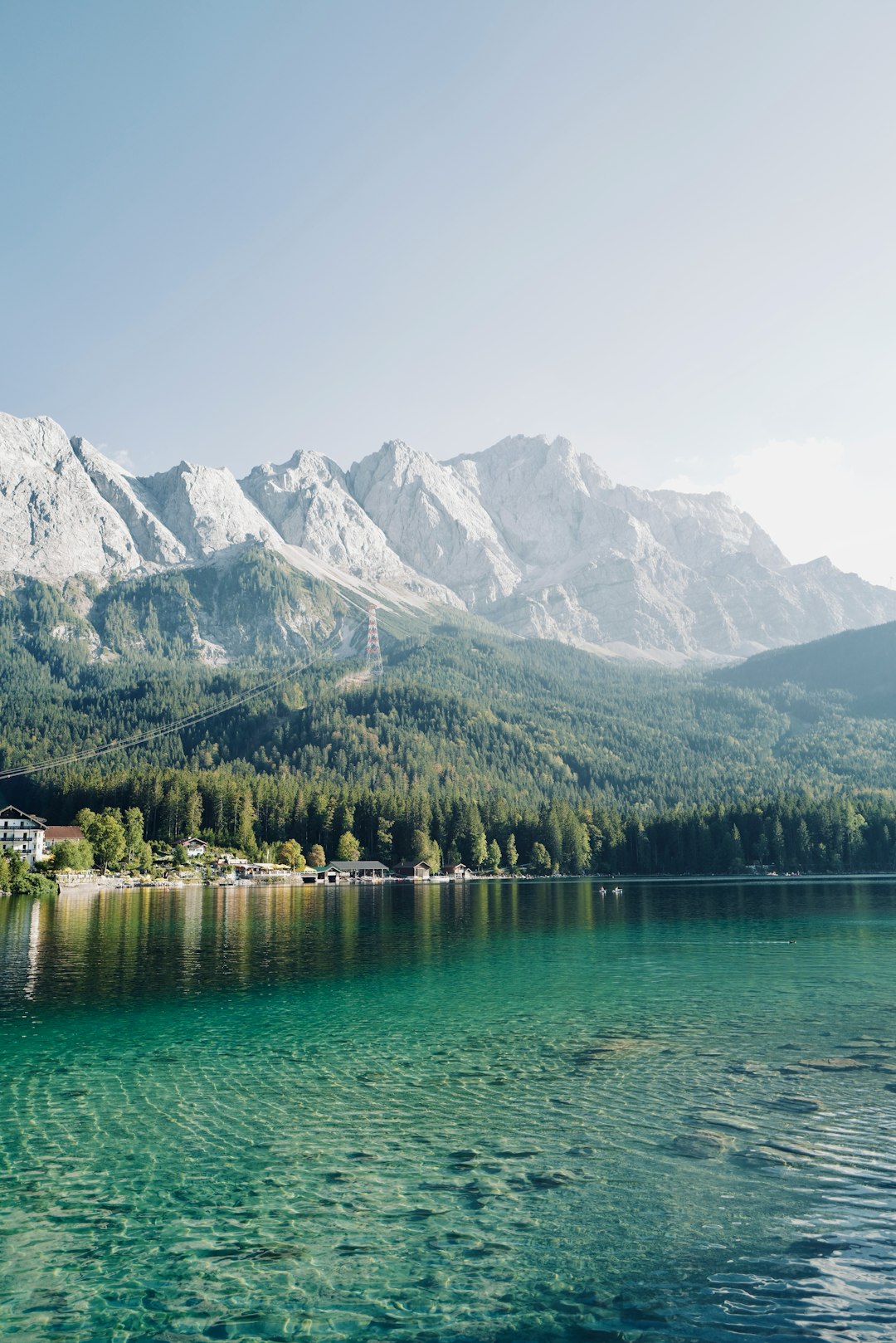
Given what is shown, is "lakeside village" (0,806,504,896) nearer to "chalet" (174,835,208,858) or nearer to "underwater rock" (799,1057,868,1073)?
"chalet" (174,835,208,858)

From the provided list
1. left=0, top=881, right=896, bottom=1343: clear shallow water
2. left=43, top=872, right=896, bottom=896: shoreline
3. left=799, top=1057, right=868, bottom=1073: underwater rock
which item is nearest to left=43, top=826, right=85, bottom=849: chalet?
left=43, top=872, right=896, bottom=896: shoreline

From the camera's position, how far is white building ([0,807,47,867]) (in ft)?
570

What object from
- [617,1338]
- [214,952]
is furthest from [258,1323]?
[214,952]

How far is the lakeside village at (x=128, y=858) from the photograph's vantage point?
145125 mm

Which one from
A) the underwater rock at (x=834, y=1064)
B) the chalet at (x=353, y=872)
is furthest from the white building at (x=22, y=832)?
the underwater rock at (x=834, y=1064)

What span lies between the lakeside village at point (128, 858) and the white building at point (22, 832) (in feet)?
0.54

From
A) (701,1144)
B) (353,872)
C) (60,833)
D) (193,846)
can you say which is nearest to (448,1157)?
(701,1144)

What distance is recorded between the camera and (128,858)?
172 metres

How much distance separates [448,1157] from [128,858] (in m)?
165

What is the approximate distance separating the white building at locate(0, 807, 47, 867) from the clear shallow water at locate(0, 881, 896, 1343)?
13913cm

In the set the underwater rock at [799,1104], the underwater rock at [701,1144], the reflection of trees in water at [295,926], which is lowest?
the reflection of trees in water at [295,926]

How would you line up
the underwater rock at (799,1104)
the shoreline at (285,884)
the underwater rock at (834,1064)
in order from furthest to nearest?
the shoreline at (285,884), the underwater rock at (834,1064), the underwater rock at (799,1104)

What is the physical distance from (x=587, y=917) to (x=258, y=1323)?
3415 inches

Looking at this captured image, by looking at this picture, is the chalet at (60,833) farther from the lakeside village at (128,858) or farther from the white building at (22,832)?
the white building at (22,832)
